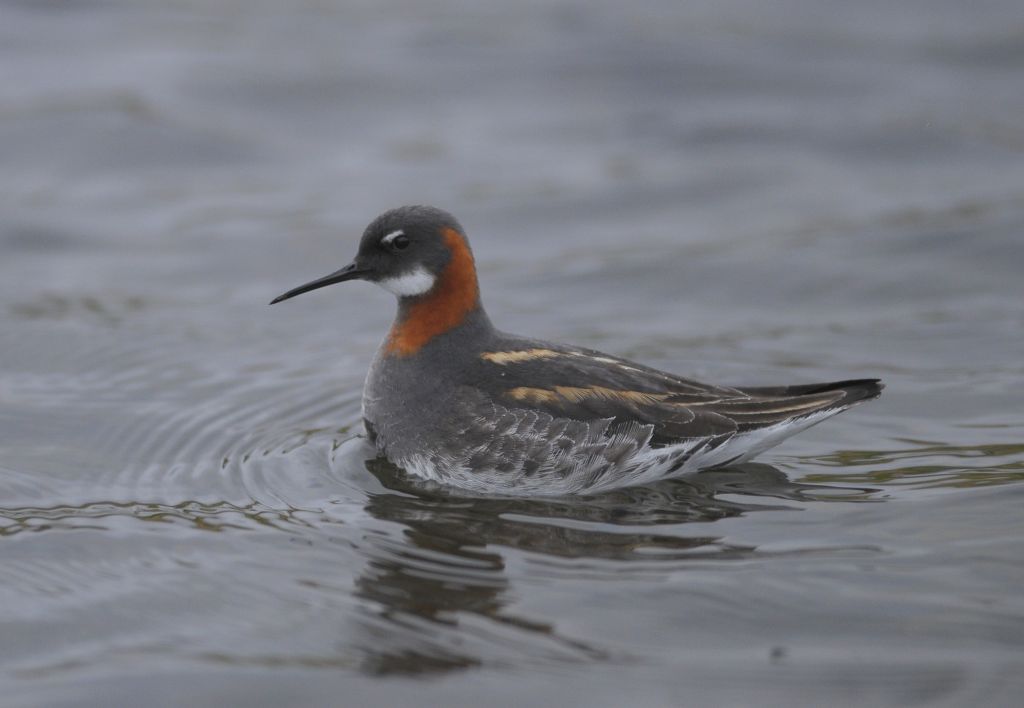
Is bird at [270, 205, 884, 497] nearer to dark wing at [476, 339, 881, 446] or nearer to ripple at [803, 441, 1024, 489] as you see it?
dark wing at [476, 339, 881, 446]

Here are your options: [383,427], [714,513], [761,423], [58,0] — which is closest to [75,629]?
[383,427]

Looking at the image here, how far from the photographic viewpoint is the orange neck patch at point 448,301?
7910mm

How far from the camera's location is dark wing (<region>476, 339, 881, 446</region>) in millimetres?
7422

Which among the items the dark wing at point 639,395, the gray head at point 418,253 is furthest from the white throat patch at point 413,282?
the dark wing at point 639,395

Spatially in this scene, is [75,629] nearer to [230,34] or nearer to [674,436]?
[674,436]

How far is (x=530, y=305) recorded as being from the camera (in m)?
10.6

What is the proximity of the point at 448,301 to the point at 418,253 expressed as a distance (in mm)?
312

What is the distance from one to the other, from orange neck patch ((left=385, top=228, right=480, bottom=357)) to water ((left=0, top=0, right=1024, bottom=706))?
2.43ft

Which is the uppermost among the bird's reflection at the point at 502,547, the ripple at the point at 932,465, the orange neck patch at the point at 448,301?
the orange neck patch at the point at 448,301

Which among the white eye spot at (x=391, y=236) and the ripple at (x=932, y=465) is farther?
the white eye spot at (x=391, y=236)

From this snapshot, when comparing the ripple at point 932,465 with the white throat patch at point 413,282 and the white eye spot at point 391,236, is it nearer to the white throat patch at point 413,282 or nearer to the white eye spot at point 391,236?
the white throat patch at point 413,282

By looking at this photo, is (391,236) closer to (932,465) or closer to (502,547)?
(502,547)

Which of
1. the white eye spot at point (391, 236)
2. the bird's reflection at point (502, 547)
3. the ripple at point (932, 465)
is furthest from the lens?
the white eye spot at point (391, 236)

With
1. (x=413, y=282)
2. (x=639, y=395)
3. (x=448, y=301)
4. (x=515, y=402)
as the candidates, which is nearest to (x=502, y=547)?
(x=515, y=402)
